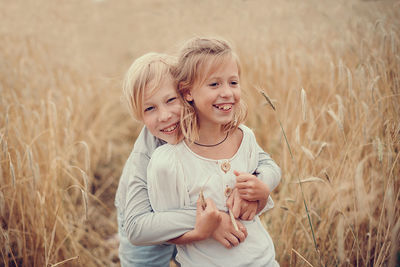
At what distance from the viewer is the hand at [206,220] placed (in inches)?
42.6

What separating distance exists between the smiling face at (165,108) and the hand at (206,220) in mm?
322

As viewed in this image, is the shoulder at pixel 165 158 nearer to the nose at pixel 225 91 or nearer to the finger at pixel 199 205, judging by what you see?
the finger at pixel 199 205

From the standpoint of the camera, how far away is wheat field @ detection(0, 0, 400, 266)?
155 cm

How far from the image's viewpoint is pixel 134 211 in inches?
48.6

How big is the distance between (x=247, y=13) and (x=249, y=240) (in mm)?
3225

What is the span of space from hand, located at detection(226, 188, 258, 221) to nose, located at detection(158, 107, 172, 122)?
0.41 m

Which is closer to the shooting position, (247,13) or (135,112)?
(135,112)

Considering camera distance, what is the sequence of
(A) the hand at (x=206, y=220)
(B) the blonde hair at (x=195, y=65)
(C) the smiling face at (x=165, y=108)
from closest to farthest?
1. (A) the hand at (x=206, y=220)
2. (B) the blonde hair at (x=195, y=65)
3. (C) the smiling face at (x=165, y=108)

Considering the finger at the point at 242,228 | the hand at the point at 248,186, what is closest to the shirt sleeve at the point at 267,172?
the hand at the point at 248,186

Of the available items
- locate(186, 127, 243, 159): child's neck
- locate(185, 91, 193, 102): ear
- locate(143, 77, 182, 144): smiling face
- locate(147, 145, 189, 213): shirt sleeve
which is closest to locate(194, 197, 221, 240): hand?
locate(147, 145, 189, 213): shirt sleeve

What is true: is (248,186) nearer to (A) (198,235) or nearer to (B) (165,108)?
(A) (198,235)

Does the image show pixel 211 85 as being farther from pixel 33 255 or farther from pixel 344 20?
pixel 344 20

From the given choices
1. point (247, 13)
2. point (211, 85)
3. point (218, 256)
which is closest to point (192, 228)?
point (218, 256)

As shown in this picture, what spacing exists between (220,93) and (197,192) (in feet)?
1.33
